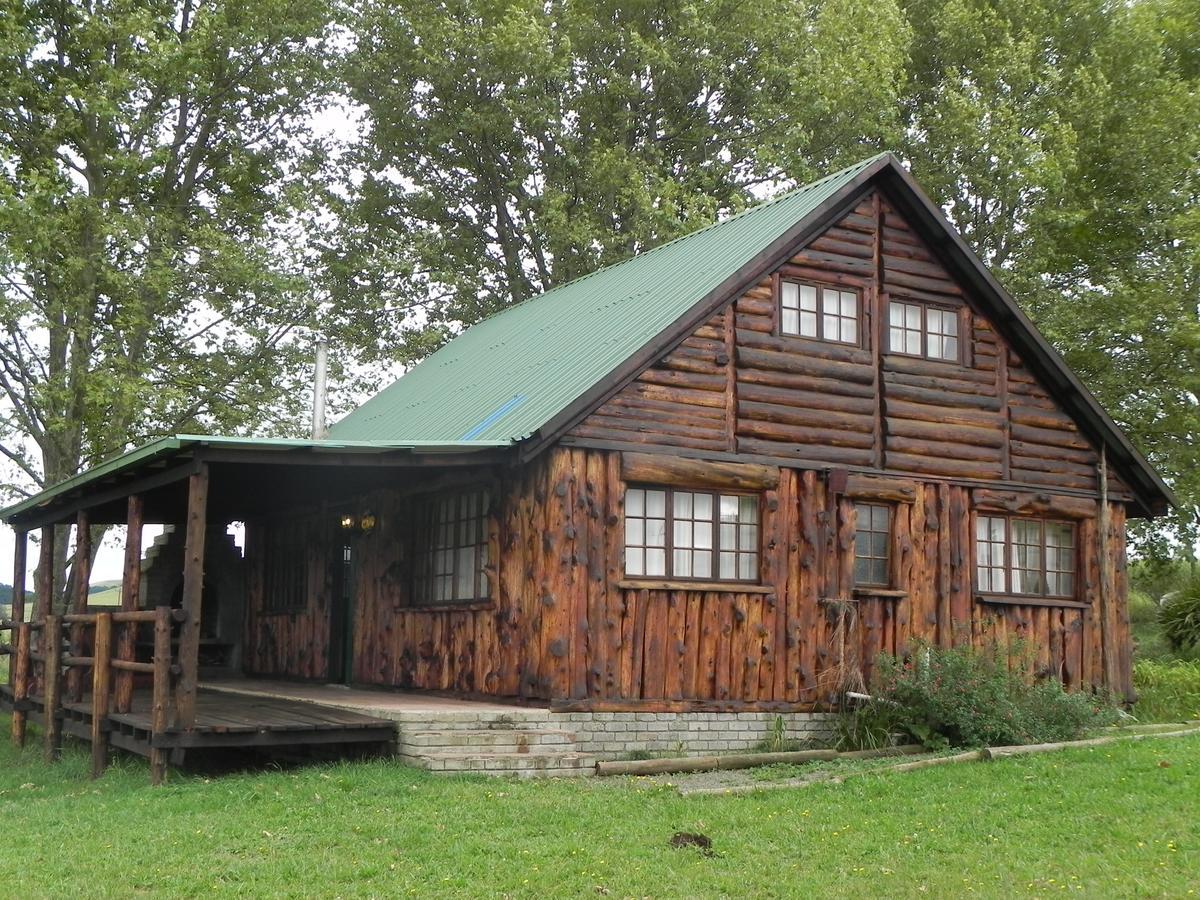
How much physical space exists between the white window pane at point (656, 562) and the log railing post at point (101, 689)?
209 inches

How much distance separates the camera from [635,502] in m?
14.5

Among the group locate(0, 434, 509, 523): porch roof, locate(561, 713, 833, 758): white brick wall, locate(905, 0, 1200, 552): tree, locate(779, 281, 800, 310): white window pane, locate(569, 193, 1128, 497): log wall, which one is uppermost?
locate(905, 0, 1200, 552): tree

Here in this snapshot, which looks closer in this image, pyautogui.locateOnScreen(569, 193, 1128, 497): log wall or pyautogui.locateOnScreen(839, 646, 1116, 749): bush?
pyautogui.locateOnScreen(839, 646, 1116, 749): bush

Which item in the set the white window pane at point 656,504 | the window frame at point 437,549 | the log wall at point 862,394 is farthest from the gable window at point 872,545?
the window frame at point 437,549

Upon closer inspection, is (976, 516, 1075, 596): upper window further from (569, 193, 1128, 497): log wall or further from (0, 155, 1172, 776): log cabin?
(569, 193, 1128, 497): log wall

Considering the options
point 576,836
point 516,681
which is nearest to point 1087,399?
point 516,681

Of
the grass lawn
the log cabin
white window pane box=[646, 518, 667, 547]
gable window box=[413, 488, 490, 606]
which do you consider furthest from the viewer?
gable window box=[413, 488, 490, 606]

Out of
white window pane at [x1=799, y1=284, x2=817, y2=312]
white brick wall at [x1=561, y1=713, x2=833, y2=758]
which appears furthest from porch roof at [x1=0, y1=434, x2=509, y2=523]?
white window pane at [x1=799, y1=284, x2=817, y2=312]

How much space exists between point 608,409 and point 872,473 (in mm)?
3519

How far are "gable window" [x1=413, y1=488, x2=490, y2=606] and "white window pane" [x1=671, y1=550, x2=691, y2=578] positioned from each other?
78.5 inches

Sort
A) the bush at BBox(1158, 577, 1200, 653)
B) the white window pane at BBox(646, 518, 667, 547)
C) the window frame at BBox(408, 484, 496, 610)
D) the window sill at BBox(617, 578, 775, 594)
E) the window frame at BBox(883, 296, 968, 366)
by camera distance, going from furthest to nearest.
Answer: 1. the bush at BBox(1158, 577, 1200, 653)
2. the window frame at BBox(883, 296, 968, 366)
3. the window frame at BBox(408, 484, 496, 610)
4. the white window pane at BBox(646, 518, 667, 547)
5. the window sill at BBox(617, 578, 775, 594)

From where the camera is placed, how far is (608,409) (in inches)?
562

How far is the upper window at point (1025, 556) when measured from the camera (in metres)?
16.9

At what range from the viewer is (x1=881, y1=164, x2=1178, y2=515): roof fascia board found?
16.5m
